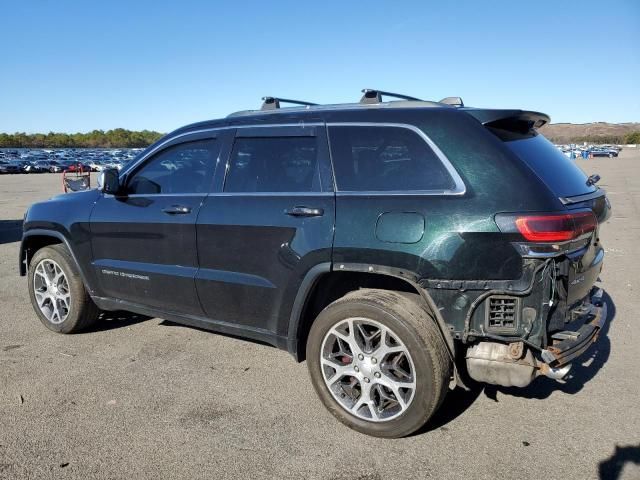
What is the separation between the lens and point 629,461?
9.60ft

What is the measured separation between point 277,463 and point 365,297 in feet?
3.39

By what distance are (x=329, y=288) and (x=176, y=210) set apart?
1.32 meters

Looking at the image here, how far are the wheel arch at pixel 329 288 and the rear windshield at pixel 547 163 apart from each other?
94 centimetres

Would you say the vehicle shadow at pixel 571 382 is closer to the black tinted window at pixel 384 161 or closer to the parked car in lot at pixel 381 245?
the parked car in lot at pixel 381 245

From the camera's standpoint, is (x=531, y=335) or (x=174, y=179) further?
(x=174, y=179)

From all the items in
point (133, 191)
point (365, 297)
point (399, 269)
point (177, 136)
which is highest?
point (177, 136)

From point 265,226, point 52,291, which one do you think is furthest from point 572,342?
point 52,291

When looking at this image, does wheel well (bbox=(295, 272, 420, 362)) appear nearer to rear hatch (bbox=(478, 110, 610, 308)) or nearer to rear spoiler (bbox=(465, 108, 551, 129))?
rear hatch (bbox=(478, 110, 610, 308))

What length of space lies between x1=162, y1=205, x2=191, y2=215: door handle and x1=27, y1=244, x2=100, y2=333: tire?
4.42 feet

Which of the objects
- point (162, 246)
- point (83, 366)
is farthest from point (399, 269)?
point (83, 366)

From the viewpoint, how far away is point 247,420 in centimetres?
341

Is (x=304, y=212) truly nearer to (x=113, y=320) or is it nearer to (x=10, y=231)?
(x=113, y=320)

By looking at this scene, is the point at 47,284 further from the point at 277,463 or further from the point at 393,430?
the point at 393,430

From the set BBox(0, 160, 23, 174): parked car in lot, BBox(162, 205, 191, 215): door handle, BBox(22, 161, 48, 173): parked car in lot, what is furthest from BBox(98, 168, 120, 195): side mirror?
BBox(22, 161, 48, 173): parked car in lot
